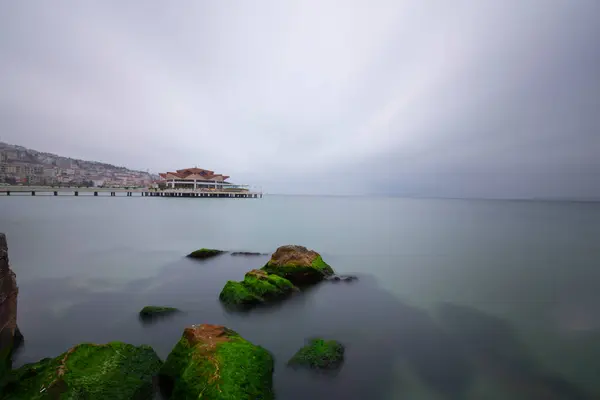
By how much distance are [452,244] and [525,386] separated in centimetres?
2067

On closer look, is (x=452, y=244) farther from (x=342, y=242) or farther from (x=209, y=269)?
(x=209, y=269)

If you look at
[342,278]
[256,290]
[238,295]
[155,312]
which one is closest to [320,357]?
[256,290]

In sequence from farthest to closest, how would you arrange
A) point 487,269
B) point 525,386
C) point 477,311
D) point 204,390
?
point 487,269
point 477,311
point 525,386
point 204,390

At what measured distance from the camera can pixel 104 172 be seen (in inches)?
7608

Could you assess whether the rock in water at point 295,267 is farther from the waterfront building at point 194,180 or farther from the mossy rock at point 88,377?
the waterfront building at point 194,180

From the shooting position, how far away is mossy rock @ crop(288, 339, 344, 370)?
6.01 m

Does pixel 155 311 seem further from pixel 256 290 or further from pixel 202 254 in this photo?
pixel 202 254

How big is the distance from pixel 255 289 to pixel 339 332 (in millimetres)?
3213

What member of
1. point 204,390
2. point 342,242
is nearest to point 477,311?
point 204,390

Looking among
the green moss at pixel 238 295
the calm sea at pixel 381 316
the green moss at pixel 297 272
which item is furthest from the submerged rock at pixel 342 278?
the green moss at pixel 238 295

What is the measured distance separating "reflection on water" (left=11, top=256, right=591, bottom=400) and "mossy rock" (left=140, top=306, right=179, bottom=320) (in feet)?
0.77

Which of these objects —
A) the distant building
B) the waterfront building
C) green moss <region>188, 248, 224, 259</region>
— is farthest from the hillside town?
green moss <region>188, 248, 224, 259</region>

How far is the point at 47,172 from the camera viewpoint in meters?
150

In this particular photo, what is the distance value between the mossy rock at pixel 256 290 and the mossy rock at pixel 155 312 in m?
1.71
